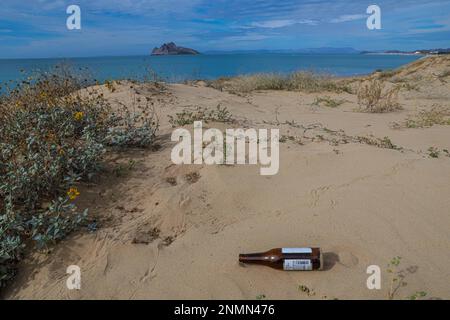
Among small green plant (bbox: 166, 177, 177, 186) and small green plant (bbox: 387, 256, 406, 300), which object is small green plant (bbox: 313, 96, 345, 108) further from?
small green plant (bbox: 387, 256, 406, 300)

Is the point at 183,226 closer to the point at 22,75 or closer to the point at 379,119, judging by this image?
the point at 22,75

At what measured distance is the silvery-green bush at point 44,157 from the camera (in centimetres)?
273

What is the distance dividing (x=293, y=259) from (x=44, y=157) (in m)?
2.34

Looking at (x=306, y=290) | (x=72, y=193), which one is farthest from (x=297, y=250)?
(x=72, y=193)

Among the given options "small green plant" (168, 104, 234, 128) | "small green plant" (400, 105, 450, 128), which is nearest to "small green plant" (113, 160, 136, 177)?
"small green plant" (168, 104, 234, 128)

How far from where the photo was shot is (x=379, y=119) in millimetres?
6898

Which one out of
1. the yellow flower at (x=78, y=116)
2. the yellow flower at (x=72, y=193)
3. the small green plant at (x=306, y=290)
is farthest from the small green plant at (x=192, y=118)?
the small green plant at (x=306, y=290)

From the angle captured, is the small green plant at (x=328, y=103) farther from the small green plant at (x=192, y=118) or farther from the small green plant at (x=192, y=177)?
the small green plant at (x=192, y=177)

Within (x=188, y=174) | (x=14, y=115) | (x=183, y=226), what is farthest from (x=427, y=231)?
(x=14, y=115)

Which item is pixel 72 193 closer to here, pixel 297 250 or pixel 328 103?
pixel 297 250

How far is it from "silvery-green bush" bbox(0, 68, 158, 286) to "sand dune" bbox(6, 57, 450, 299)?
162mm

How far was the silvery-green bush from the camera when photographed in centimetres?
273

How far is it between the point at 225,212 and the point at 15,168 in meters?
1.84

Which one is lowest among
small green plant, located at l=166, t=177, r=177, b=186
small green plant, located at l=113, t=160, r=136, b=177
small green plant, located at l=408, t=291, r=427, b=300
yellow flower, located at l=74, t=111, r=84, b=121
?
small green plant, located at l=408, t=291, r=427, b=300
